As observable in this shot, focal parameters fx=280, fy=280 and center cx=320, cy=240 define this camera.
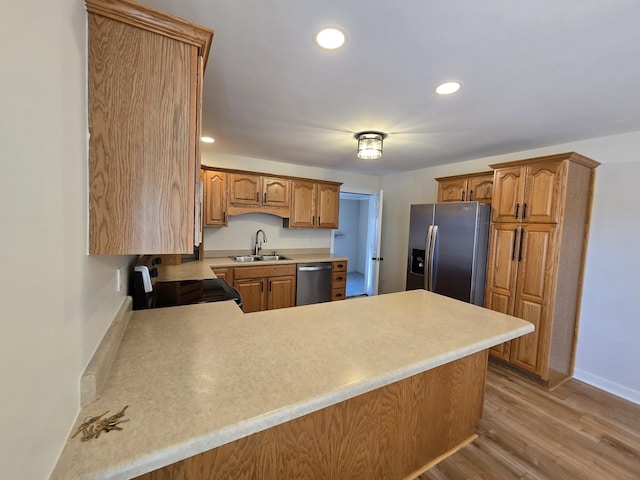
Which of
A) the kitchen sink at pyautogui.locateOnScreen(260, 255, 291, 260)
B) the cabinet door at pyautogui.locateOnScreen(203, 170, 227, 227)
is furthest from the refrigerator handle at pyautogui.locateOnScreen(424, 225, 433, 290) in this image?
the cabinet door at pyautogui.locateOnScreen(203, 170, 227, 227)

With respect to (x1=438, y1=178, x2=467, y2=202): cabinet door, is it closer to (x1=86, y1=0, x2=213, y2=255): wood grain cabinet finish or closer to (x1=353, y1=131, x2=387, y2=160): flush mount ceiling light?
(x1=353, y1=131, x2=387, y2=160): flush mount ceiling light

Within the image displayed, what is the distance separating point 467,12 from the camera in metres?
1.15

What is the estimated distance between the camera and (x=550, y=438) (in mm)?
1967

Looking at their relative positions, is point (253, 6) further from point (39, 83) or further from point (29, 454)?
point (29, 454)

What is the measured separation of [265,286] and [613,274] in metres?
3.53

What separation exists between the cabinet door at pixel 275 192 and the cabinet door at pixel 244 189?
0.10 meters

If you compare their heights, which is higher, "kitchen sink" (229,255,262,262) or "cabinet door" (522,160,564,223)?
"cabinet door" (522,160,564,223)

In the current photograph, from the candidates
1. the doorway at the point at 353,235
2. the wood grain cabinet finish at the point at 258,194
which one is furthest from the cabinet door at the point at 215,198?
the doorway at the point at 353,235

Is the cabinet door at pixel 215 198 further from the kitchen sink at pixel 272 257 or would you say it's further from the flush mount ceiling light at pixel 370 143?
the flush mount ceiling light at pixel 370 143

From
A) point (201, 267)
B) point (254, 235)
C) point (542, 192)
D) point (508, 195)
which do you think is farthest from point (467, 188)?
point (201, 267)

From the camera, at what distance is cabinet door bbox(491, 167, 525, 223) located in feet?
8.89

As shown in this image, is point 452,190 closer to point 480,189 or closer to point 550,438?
point 480,189

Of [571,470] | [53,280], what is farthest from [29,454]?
[571,470]

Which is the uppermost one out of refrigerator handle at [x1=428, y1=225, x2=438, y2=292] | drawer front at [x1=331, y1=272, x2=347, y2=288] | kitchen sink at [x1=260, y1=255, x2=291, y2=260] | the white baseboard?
refrigerator handle at [x1=428, y1=225, x2=438, y2=292]
